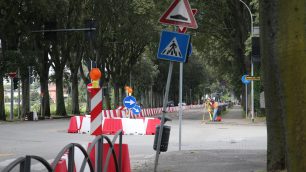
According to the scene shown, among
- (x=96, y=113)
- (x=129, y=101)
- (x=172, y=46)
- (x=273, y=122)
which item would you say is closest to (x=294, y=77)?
(x=273, y=122)

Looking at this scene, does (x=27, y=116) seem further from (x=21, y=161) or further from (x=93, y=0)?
(x=21, y=161)

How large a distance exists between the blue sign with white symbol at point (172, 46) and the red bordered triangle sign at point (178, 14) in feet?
0.89

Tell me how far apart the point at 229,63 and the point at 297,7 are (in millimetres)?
54143

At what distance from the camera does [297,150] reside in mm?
5719

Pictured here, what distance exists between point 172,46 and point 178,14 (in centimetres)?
63

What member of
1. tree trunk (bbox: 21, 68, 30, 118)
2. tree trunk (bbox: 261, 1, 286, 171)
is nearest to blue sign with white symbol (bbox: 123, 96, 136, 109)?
tree trunk (bbox: 21, 68, 30, 118)

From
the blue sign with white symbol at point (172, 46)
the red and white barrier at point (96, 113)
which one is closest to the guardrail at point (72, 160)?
the red and white barrier at point (96, 113)

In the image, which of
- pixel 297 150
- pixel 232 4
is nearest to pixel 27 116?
pixel 232 4

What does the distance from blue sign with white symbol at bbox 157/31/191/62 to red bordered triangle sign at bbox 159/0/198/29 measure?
0.27 m

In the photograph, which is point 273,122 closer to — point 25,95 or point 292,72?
point 292,72

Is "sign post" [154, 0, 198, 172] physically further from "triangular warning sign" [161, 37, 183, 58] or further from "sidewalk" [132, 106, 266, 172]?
"sidewalk" [132, 106, 266, 172]

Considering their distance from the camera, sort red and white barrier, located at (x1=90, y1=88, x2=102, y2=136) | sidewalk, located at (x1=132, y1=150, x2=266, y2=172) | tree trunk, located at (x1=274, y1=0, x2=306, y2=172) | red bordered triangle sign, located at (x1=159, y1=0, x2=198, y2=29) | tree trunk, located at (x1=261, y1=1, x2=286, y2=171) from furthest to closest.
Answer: sidewalk, located at (x1=132, y1=150, x2=266, y2=172)
red bordered triangle sign, located at (x1=159, y1=0, x2=198, y2=29)
red and white barrier, located at (x1=90, y1=88, x2=102, y2=136)
tree trunk, located at (x1=261, y1=1, x2=286, y2=171)
tree trunk, located at (x1=274, y1=0, x2=306, y2=172)

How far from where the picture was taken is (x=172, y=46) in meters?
11.1

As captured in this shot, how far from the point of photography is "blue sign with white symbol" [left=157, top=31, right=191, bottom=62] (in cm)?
1107
